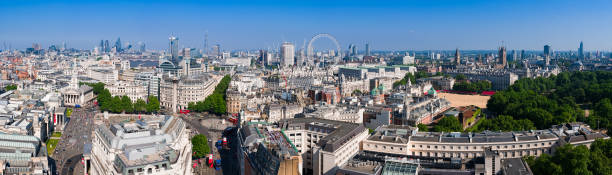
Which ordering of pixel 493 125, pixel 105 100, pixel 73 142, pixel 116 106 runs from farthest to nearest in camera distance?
pixel 105 100 < pixel 116 106 < pixel 73 142 < pixel 493 125

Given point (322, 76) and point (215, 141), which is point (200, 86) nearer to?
point (215, 141)

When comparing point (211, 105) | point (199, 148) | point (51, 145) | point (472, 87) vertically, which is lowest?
point (51, 145)

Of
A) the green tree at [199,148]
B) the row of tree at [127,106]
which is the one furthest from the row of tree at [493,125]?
the row of tree at [127,106]

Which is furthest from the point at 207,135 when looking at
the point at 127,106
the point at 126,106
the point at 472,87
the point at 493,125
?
the point at 472,87

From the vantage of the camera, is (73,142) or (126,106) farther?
(126,106)

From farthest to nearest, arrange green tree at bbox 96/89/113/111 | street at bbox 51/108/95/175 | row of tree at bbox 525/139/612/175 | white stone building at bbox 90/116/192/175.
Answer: green tree at bbox 96/89/113/111 → street at bbox 51/108/95/175 → row of tree at bbox 525/139/612/175 → white stone building at bbox 90/116/192/175

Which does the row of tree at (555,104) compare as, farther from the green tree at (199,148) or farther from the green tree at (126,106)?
the green tree at (126,106)

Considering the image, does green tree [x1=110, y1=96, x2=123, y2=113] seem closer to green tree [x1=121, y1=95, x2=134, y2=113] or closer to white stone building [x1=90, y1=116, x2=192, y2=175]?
green tree [x1=121, y1=95, x2=134, y2=113]

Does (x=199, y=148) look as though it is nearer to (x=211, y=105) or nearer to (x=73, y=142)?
(x=73, y=142)

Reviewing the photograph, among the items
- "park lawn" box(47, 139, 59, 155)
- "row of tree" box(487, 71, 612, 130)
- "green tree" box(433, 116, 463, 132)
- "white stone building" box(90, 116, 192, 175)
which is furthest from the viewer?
"row of tree" box(487, 71, 612, 130)

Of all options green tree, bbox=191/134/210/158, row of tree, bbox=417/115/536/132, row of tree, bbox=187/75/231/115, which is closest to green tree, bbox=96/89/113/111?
row of tree, bbox=187/75/231/115

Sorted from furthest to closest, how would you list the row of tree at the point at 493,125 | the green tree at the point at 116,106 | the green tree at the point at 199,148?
the green tree at the point at 116,106, the row of tree at the point at 493,125, the green tree at the point at 199,148
